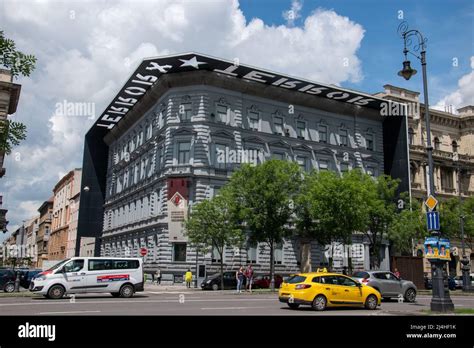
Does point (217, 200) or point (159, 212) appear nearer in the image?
point (217, 200)

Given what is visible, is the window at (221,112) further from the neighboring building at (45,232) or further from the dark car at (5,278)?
the neighboring building at (45,232)

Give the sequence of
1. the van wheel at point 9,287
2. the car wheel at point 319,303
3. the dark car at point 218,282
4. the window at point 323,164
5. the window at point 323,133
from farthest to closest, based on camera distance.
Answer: the window at point 323,133
the window at point 323,164
the dark car at point 218,282
the van wheel at point 9,287
the car wheel at point 319,303

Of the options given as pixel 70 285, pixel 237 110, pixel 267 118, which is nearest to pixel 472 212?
pixel 267 118

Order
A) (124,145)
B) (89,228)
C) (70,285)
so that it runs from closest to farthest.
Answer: (70,285)
(124,145)
(89,228)

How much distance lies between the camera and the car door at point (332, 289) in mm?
17625

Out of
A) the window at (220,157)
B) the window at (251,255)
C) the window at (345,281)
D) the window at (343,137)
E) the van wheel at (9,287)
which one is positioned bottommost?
the van wheel at (9,287)

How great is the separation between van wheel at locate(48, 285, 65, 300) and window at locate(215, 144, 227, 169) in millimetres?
22147

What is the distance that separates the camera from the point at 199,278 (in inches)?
1574

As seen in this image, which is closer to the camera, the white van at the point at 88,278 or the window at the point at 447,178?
the white van at the point at 88,278

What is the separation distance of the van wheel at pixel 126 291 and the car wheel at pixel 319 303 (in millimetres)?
11283

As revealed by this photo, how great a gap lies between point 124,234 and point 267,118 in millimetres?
21552

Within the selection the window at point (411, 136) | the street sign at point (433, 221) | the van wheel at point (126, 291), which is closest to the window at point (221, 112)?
the van wheel at point (126, 291)

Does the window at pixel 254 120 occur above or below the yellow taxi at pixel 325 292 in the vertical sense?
above
